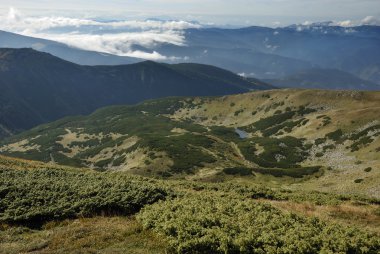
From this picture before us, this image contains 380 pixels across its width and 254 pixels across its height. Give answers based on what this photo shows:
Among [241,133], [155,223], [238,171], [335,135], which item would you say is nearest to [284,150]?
[335,135]

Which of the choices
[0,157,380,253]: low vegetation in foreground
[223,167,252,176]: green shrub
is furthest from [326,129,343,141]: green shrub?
[0,157,380,253]: low vegetation in foreground

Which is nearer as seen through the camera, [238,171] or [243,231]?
[243,231]

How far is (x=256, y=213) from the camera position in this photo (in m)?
25.3

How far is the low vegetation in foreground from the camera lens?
1948 centimetres

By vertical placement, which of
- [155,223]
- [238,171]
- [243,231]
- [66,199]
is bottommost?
[238,171]

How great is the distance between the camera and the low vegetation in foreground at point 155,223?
63.9 feet

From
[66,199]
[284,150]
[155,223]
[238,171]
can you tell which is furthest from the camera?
[284,150]

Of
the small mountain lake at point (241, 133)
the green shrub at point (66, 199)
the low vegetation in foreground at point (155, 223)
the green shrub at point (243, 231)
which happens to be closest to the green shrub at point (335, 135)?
the small mountain lake at point (241, 133)

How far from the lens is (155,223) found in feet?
75.8

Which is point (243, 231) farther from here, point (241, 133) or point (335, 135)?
point (241, 133)

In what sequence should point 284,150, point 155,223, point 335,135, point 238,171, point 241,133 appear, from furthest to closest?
point 241,133 < point 284,150 < point 335,135 < point 238,171 < point 155,223

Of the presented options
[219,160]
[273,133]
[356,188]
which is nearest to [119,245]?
[356,188]

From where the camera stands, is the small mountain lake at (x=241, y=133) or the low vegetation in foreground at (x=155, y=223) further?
the small mountain lake at (x=241, y=133)

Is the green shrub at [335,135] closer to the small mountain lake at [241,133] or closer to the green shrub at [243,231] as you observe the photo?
the small mountain lake at [241,133]
